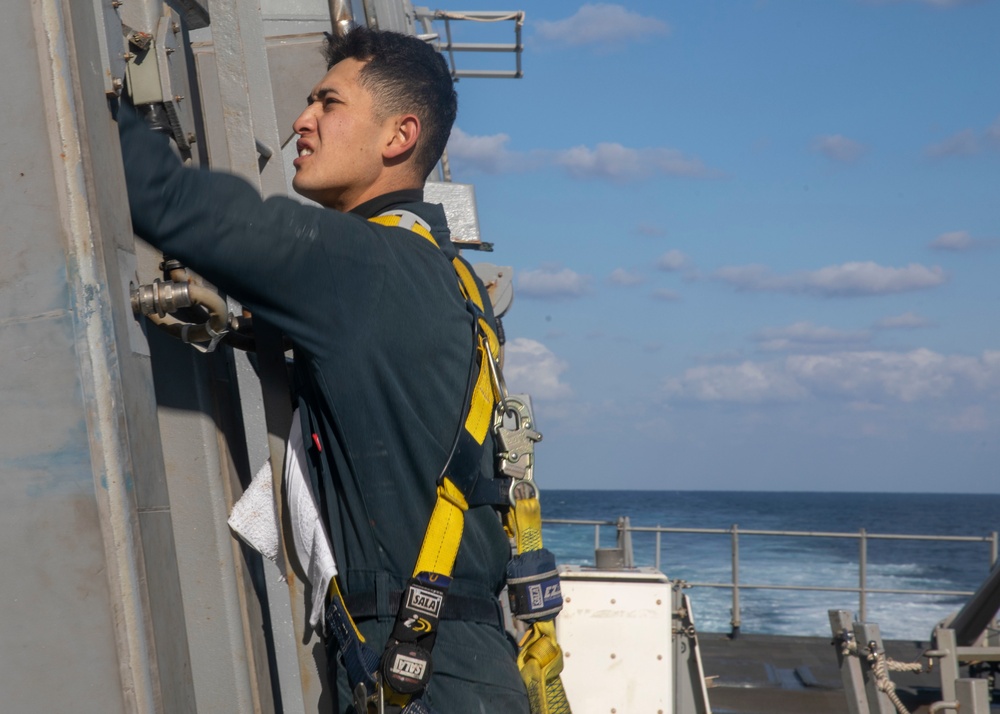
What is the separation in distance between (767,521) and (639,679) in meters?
89.0

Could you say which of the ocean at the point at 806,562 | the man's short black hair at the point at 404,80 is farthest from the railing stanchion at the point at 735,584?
the man's short black hair at the point at 404,80

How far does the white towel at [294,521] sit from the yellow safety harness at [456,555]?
6 cm

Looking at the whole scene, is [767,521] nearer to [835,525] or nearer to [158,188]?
[835,525]

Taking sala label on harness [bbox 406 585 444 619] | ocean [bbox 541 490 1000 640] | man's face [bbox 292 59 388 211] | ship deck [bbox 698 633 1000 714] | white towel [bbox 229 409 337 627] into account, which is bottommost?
ocean [bbox 541 490 1000 640]

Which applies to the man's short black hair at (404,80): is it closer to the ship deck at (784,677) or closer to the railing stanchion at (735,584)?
the ship deck at (784,677)

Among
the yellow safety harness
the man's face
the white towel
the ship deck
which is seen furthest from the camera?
the ship deck

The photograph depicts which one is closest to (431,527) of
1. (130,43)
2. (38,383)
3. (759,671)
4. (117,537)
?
(117,537)

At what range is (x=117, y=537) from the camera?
131cm

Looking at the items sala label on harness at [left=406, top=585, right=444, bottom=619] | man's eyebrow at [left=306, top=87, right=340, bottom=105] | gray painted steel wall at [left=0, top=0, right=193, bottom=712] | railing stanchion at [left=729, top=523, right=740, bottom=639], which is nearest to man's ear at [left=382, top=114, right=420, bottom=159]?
man's eyebrow at [left=306, top=87, right=340, bottom=105]

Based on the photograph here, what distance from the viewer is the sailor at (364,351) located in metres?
1.48

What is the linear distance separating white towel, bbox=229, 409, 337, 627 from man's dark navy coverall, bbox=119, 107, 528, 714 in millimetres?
33

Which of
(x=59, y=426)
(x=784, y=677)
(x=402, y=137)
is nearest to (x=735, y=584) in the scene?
(x=784, y=677)

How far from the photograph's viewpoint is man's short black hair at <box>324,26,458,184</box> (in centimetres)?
200

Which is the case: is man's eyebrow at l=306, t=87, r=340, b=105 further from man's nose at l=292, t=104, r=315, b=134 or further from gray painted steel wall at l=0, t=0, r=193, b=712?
gray painted steel wall at l=0, t=0, r=193, b=712
